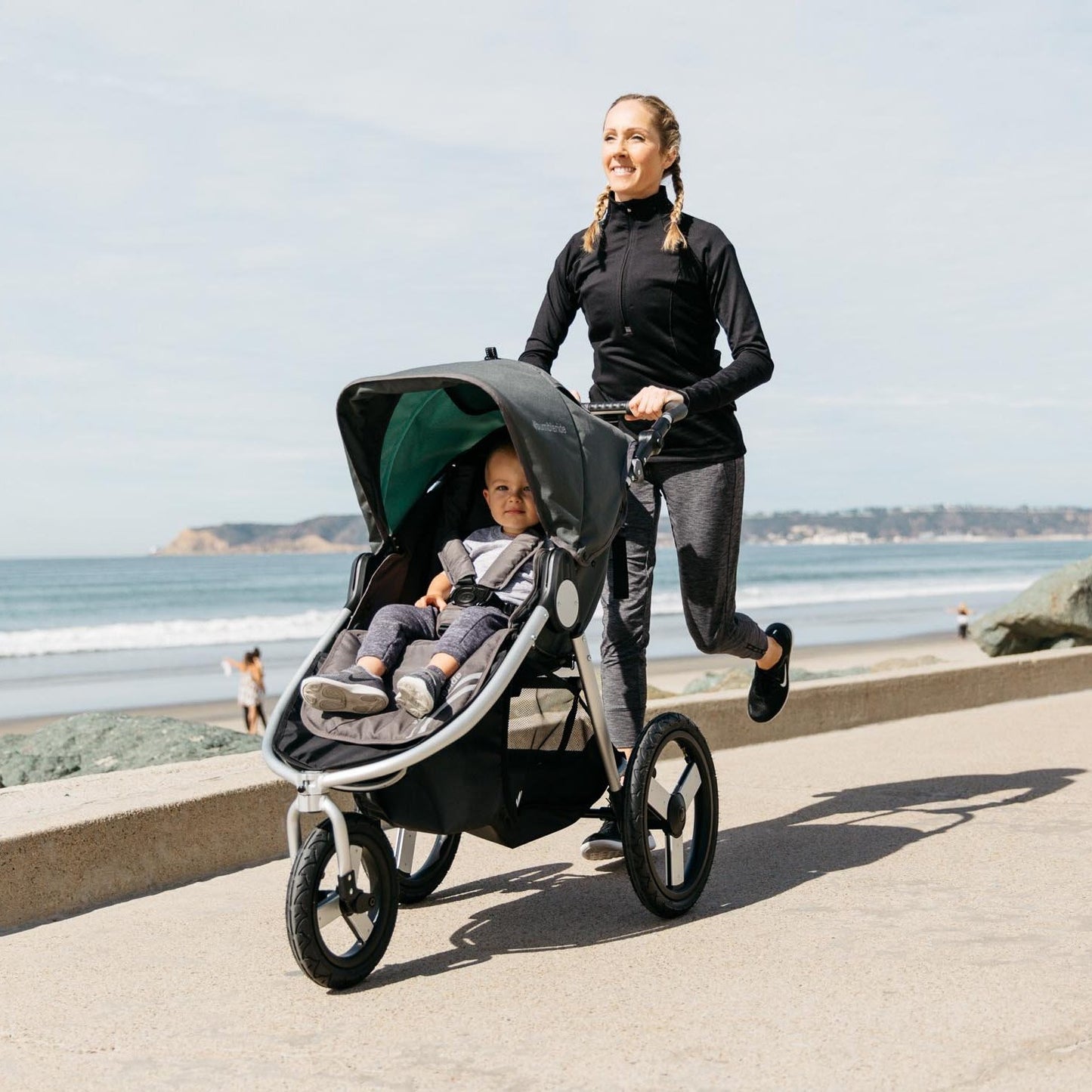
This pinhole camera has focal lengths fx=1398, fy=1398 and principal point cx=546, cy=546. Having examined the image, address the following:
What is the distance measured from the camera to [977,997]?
9.84 ft

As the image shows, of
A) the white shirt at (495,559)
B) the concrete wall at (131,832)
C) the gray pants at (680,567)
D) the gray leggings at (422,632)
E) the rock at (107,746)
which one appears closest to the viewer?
the gray leggings at (422,632)

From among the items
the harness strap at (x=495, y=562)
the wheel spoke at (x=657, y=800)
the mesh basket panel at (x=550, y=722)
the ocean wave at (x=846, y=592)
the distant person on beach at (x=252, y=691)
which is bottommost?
the ocean wave at (x=846, y=592)

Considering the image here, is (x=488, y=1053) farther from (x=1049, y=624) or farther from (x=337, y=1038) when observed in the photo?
(x=1049, y=624)

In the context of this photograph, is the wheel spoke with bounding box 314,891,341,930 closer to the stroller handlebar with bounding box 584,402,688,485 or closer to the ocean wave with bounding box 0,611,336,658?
the stroller handlebar with bounding box 584,402,688,485

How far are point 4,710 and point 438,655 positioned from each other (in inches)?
696

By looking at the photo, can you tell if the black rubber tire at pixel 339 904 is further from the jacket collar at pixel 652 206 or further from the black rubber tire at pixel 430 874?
the jacket collar at pixel 652 206

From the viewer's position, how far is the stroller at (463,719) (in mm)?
3227

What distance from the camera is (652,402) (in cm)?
412

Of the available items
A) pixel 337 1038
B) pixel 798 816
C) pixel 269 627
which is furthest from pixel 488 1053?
pixel 269 627

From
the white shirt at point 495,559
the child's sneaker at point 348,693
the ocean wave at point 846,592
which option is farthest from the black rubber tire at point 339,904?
the ocean wave at point 846,592

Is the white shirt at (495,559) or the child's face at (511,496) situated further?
the child's face at (511,496)

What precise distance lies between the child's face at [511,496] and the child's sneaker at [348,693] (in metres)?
0.70

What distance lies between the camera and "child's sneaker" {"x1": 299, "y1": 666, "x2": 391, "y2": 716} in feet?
10.8

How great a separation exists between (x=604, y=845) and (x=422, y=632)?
42.9 inches
